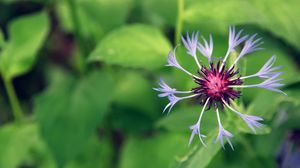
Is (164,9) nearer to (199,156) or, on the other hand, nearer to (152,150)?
(152,150)

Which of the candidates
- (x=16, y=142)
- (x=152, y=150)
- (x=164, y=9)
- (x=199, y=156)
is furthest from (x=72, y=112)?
(x=199, y=156)

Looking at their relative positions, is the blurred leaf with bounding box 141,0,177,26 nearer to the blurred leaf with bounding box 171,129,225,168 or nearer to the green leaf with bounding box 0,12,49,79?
the green leaf with bounding box 0,12,49,79

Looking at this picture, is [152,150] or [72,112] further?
[152,150]

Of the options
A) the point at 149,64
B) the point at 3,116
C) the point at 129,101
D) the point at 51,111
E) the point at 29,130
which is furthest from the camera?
the point at 3,116

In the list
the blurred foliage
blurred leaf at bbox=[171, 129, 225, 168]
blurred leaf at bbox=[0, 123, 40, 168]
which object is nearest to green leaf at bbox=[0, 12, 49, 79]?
the blurred foliage

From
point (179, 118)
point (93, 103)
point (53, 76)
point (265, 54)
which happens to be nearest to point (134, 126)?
point (93, 103)

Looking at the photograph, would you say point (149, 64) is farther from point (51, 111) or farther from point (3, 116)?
point (3, 116)
